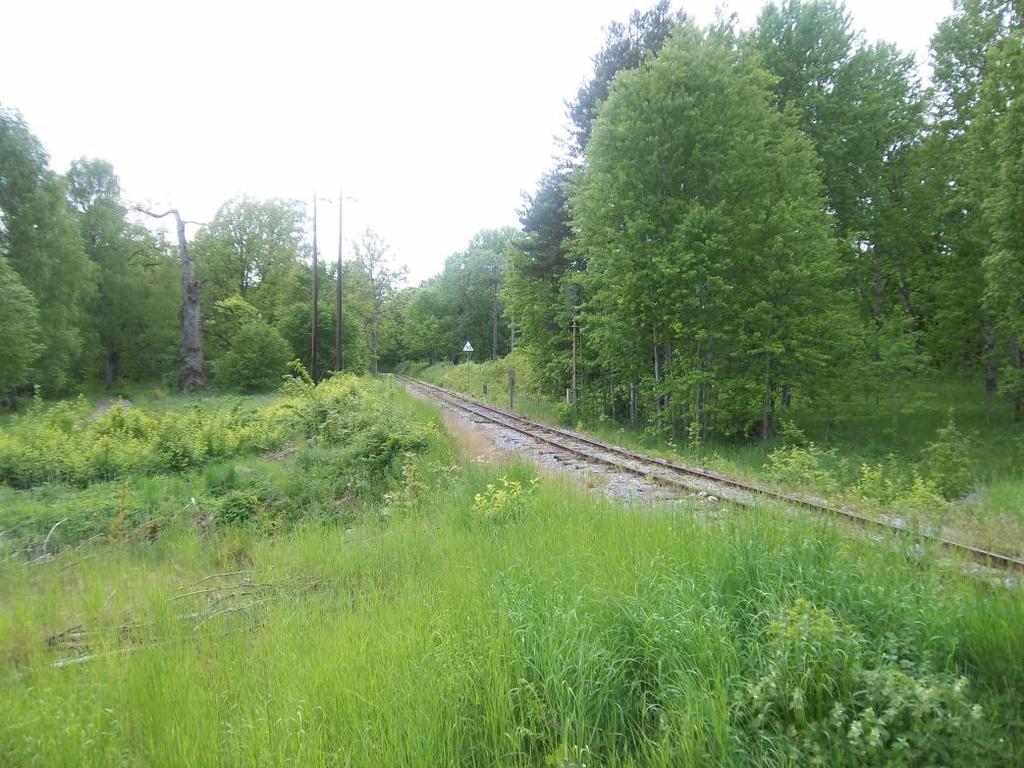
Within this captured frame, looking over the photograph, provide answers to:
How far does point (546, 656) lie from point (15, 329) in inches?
1229

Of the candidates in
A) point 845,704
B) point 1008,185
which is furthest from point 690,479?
point 1008,185

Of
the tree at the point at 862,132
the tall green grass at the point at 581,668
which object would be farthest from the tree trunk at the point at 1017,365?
the tall green grass at the point at 581,668

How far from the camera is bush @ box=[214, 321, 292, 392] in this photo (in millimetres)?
34125

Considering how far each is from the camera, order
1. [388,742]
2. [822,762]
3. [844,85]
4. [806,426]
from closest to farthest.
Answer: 1. [822,762]
2. [388,742]
3. [806,426]
4. [844,85]

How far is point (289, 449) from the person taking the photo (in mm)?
13312

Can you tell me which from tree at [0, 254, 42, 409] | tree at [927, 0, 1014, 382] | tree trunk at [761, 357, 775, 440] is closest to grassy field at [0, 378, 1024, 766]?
tree trunk at [761, 357, 775, 440]

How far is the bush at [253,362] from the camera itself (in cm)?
3412

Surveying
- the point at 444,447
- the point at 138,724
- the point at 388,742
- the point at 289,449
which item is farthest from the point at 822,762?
the point at 289,449

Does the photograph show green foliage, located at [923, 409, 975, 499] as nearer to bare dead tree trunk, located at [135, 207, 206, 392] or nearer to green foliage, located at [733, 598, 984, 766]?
green foliage, located at [733, 598, 984, 766]

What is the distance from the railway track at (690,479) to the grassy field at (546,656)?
72cm

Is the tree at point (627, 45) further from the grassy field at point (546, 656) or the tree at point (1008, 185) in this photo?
the grassy field at point (546, 656)

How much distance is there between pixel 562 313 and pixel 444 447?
12662 millimetres

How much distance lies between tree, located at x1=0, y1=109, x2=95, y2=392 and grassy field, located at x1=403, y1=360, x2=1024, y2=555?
25582mm

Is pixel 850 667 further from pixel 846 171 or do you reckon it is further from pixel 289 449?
pixel 846 171
